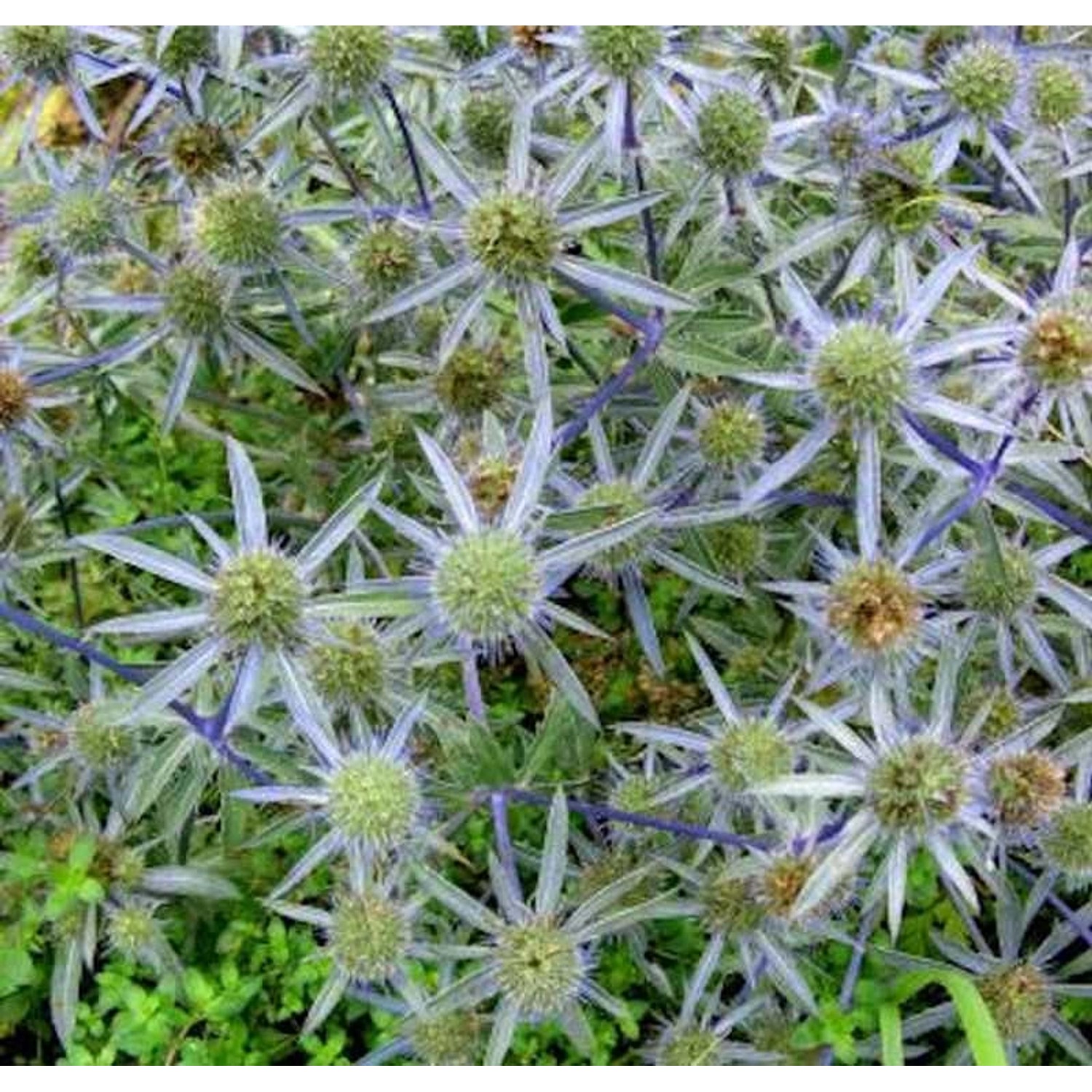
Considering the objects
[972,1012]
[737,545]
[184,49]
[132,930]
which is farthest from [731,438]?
[132,930]

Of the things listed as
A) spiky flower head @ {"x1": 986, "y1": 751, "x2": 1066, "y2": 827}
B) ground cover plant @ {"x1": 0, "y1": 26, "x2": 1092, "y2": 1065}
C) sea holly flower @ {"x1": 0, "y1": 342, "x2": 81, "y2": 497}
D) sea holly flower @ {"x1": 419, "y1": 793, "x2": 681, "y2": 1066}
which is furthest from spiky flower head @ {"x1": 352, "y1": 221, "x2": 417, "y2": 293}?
spiky flower head @ {"x1": 986, "y1": 751, "x2": 1066, "y2": 827}

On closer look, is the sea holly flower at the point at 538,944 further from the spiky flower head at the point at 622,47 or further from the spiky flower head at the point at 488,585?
the spiky flower head at the point at 622,47

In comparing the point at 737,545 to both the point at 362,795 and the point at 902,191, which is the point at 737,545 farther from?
the point at 362,795

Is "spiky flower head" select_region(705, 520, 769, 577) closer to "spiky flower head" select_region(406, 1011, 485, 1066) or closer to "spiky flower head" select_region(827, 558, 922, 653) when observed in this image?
"spiky flower head" select_region(827, 558, 922, 653)

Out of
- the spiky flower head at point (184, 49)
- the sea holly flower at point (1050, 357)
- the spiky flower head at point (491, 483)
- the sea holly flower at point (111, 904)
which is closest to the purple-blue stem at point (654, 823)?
the spiky flower head at point (491, 483)

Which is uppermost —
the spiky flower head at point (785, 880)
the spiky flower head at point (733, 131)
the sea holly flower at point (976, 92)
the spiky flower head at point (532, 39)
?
the spiky flower head at point (532, 39)

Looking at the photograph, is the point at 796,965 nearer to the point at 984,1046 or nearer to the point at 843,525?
the point at 984,1046

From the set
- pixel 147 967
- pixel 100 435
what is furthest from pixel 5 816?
pixel 100 435
